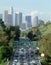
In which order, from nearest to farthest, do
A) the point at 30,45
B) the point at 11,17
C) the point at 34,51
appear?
the point at 34,51, the point at 30,45, the point at 11,17

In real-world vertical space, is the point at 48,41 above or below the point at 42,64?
above

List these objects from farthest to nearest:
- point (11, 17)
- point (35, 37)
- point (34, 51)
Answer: point (11, 17) → point (35, 37) → point (34, 51)

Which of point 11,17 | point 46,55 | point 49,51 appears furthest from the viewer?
point 11,17

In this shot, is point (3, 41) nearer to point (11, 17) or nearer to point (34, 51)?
point (34, 51)

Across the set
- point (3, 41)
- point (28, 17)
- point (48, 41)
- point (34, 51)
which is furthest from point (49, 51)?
point (28, 17)

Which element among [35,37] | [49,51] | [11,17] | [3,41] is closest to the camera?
[49,51]

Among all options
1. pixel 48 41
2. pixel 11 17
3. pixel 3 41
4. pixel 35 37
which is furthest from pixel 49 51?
pixel 11 17

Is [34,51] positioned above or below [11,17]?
below

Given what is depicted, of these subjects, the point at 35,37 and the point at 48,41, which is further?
the point at 35,37

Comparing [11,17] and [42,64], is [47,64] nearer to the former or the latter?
[42,64]
